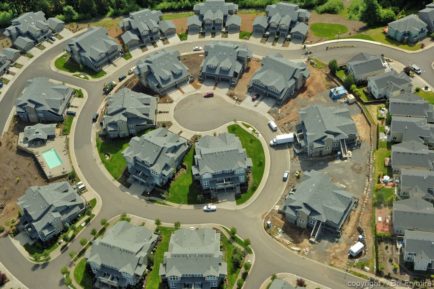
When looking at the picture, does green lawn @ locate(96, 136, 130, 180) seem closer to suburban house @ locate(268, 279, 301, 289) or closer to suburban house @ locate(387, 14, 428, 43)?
suburban house @ locate(268, 279, 301, 289)

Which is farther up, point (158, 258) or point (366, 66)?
point (366, 66)

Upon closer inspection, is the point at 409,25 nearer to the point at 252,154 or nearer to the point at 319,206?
the point at 252,154

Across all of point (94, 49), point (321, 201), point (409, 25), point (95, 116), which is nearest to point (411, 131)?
point (321, 201)

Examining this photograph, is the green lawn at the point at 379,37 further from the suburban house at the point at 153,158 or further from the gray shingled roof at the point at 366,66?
the suburban house at the point at 153,158

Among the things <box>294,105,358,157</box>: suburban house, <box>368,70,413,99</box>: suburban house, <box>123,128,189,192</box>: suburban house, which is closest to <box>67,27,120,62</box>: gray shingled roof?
<box>123,128,189,192</box>: suburban house

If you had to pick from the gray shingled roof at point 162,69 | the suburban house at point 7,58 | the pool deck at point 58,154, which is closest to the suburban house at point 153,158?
the pool deck at point 58,154

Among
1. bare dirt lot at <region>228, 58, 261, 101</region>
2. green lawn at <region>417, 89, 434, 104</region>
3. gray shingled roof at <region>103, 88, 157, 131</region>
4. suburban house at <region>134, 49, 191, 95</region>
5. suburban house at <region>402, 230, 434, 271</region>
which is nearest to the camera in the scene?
suburban house at <region>402, 230, 434, 271</region>

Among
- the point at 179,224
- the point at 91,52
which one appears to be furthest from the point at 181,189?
the point at 91,52
